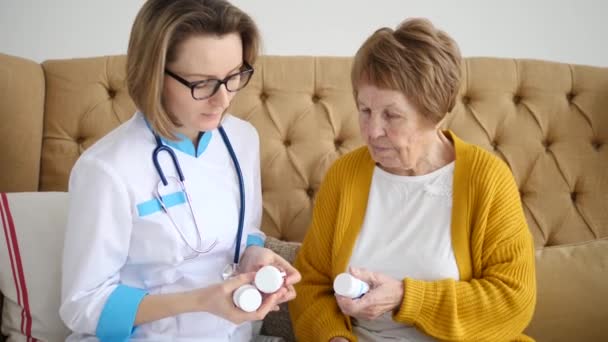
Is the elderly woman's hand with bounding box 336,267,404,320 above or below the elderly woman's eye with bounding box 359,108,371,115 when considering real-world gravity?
below

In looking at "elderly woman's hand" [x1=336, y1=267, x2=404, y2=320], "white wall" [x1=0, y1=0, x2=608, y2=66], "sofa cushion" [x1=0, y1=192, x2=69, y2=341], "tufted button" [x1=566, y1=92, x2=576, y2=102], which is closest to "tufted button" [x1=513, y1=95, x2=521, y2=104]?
"tufted button" [x1=566, y1=92, x2=576, y2=102]

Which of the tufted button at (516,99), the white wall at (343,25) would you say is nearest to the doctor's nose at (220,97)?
the white wall at (343,25)

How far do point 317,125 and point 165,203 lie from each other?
2.45 feet

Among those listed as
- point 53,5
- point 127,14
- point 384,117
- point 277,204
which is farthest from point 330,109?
point 53,5

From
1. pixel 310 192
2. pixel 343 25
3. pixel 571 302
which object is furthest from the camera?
pixel 343 25

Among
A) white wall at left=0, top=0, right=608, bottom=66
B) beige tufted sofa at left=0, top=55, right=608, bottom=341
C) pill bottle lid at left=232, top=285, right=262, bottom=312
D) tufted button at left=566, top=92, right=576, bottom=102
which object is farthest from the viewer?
white wall at left=0, top=0, right=608, bottom=66

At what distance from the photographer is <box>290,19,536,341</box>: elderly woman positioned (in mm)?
1344

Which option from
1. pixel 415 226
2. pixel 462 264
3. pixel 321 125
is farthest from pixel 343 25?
pixel 462 264

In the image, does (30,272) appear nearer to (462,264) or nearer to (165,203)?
(165,203)

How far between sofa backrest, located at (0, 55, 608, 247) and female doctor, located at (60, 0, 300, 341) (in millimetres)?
494

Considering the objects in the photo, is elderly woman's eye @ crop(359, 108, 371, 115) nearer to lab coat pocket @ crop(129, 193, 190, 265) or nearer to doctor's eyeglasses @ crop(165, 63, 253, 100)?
doctor's eyeglasses @ crop(165, 63, 253, 100)

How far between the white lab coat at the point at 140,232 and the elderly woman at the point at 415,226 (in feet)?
0.94

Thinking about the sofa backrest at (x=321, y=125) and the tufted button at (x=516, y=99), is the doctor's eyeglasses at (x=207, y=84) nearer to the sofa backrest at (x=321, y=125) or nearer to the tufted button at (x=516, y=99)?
the sofa backrest at (x=321, y=125)

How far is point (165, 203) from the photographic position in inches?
51.2
